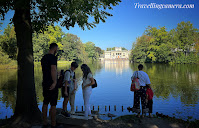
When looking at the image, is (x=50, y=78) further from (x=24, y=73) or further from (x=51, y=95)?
(x=24, y=73)

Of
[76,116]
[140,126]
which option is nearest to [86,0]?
[76,116]

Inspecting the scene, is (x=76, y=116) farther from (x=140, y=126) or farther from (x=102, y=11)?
(x=102, y=11)

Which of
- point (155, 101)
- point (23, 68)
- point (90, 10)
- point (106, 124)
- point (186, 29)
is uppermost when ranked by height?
point (186, 29)

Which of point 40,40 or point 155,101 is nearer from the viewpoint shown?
point 155,101

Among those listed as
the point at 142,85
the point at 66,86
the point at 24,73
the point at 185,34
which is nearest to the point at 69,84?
the point at 66,86

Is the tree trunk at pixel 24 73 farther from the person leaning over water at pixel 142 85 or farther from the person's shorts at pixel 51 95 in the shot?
the person leaning over water at pixel 142 85

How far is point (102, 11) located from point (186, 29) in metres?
59.0

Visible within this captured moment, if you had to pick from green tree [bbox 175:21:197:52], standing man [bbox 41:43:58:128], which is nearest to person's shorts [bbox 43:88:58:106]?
standing man [bbox 41:43:58:128]

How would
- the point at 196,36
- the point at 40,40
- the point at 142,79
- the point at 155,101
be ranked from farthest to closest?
1. the point at 196,36
2. the point at 40,40
3. the point at 155,101
4. the point at 142,79

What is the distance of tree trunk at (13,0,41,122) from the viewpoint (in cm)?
540

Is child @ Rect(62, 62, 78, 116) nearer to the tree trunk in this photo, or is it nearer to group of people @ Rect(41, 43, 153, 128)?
group of people @ Rect(41, 43, 153, 128)

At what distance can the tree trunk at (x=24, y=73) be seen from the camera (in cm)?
540

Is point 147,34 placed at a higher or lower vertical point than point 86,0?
higher

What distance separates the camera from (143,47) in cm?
6425
